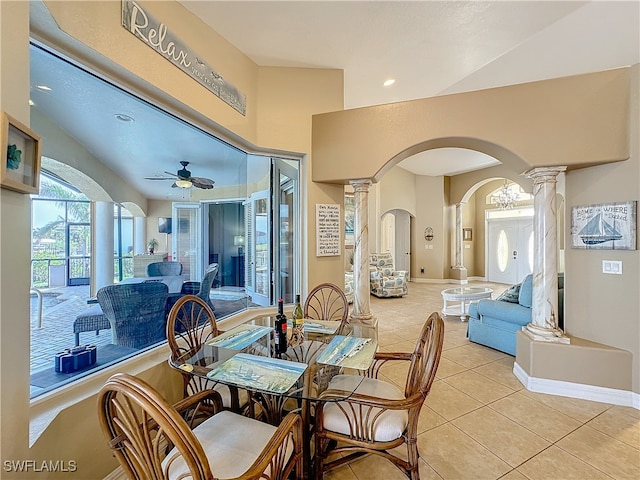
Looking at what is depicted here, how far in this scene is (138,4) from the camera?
70.6 inches

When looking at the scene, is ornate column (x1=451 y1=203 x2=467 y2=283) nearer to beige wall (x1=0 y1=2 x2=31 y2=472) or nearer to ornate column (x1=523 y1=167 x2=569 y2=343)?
ornate column (x1=523 y1=167 x2=569 y2=343)

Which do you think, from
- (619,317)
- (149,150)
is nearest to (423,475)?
(619,317)

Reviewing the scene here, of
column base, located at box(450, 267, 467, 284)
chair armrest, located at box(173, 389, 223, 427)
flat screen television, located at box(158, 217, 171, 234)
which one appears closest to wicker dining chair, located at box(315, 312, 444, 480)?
chair armrest, located at box(173, 389, 223, 427)

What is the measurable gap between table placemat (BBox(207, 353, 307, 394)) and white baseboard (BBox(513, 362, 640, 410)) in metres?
2.54

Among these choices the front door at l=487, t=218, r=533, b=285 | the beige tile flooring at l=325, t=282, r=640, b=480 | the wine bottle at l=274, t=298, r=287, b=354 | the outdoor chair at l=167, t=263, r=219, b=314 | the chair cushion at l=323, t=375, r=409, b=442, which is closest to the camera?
the chair cushion at l=323, t=375, r=409, b=442

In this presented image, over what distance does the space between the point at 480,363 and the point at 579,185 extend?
2.23 meters

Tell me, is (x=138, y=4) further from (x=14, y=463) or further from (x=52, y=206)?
(x=14, y=463)

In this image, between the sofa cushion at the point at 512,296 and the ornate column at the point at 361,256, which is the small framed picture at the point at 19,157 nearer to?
the ornate column at the point at 361,256

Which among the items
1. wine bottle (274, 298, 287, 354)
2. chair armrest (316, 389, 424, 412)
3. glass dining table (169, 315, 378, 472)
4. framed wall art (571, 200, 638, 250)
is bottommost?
chair armrest (316, 389, 424, 412)

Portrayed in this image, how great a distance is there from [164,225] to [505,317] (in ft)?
14.0

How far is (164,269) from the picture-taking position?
2879 mm

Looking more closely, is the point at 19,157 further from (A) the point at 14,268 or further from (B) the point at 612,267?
(B) the point at 612,267

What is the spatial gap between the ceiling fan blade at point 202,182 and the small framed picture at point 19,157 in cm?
255

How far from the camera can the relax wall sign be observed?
1756 mm
